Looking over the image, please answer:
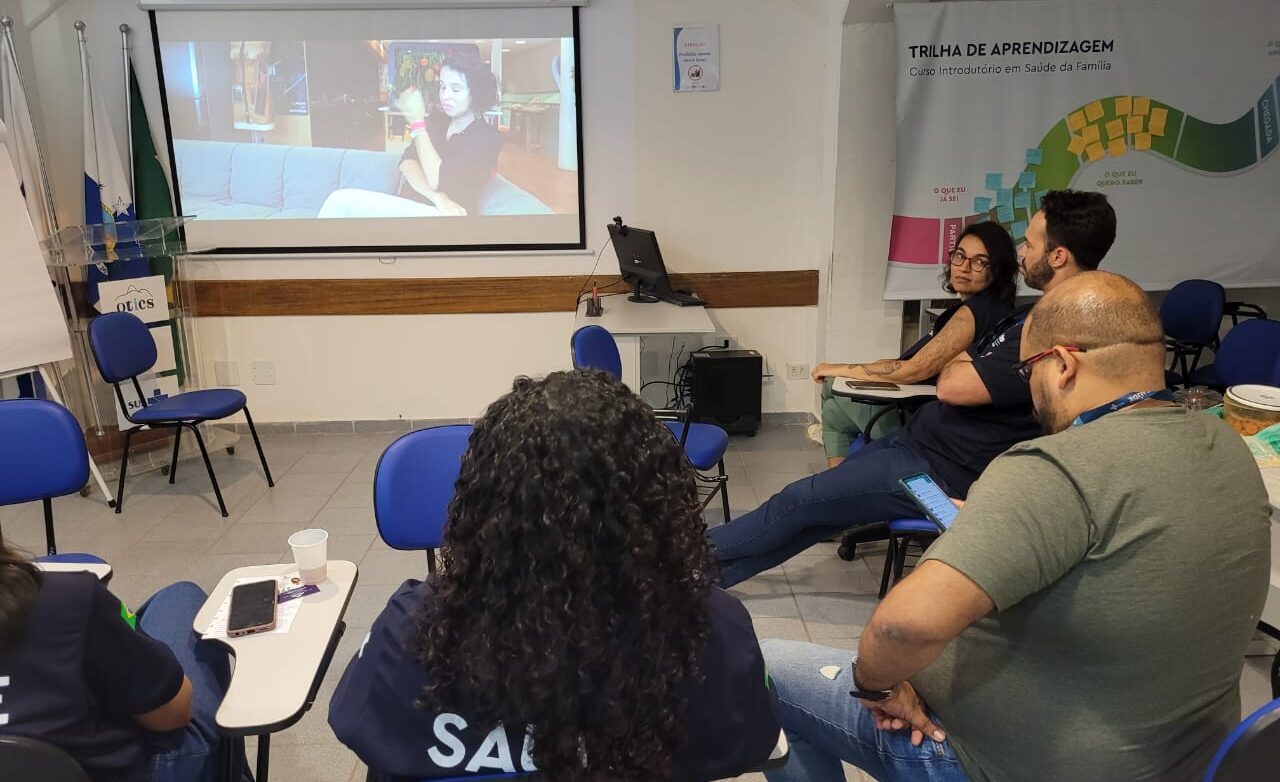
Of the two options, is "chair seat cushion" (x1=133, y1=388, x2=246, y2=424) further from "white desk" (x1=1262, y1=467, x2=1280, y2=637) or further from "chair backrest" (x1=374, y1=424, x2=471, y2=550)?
"white desk" (x1=1262, y1=467, x2=1280, y2=637)

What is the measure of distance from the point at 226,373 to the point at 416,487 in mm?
3063

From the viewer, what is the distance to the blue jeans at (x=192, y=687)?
133cm

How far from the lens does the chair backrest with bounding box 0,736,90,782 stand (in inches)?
42.3

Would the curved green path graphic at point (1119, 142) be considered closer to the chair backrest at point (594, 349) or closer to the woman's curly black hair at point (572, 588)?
the chair backrest at point (594, 349)

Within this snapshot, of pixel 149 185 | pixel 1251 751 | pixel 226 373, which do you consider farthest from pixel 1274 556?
pixel 149 185

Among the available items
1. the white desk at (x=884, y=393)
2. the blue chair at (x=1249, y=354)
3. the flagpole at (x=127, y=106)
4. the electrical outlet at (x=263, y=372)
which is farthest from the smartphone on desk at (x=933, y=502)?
the flagpole at (x=127, y=106)

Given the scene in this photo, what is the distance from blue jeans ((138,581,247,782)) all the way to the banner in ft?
11.7

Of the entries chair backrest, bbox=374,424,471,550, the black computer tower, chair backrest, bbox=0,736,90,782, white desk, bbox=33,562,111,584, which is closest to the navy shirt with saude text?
chair backrest, bbox=0,736,90,782

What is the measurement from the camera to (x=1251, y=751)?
3.50 feet

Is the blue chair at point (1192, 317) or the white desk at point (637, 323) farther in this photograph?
the blue chair at point (1192, 317)

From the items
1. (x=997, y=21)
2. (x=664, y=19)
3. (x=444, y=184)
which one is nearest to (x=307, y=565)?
(x=444, y=184)

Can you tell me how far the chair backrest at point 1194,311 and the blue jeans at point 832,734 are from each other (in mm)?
3612

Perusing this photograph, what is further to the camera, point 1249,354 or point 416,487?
point 1249,354

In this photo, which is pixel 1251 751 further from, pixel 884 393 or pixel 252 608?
pixel 884 393
